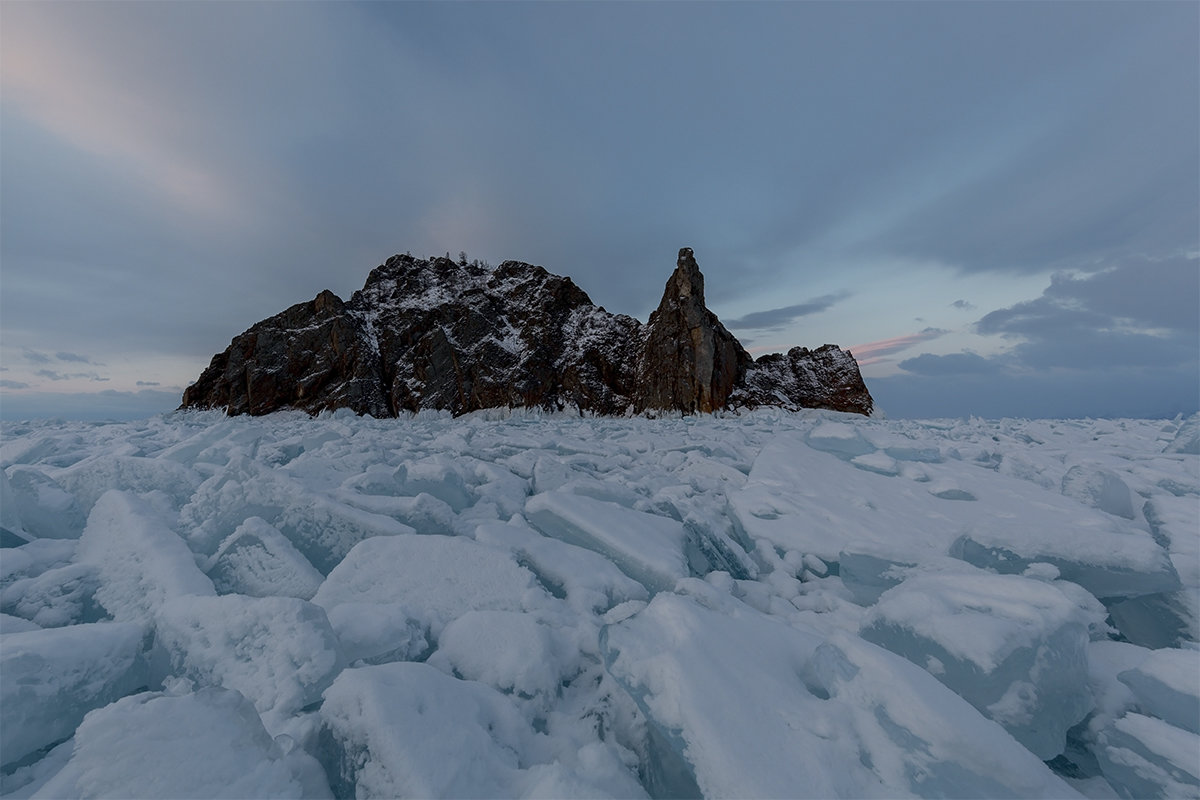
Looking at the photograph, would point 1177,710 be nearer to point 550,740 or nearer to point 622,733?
point 622,733

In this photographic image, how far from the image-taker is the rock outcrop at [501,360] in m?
42.1

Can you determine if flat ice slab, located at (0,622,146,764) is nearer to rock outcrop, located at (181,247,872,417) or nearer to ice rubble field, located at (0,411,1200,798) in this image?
ice rubble field, located at (0,411,1200,798)

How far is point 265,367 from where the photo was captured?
44531 mm

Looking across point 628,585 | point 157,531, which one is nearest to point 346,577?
point 157,531

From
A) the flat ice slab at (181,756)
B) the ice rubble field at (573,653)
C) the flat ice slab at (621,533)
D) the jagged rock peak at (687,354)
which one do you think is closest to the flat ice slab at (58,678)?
the ice rubble field at (573,653)

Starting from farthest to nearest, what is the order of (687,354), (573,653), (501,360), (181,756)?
(501,360), (687,354), (573,653), (181,756)

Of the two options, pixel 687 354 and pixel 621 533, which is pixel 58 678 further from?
pixel 687 354

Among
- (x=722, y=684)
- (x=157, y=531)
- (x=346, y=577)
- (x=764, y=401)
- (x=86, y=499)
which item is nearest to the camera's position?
(x=722, y=684)

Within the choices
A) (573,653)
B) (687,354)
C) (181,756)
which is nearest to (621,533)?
(573,653)

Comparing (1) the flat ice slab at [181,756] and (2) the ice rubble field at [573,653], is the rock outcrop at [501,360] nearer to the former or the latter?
(2) the ice rubble field at [573,653]

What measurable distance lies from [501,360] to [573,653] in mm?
47928

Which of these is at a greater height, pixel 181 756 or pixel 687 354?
pixel 687 354

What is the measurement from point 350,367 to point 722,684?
5087cm

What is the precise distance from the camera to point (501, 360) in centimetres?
4831
